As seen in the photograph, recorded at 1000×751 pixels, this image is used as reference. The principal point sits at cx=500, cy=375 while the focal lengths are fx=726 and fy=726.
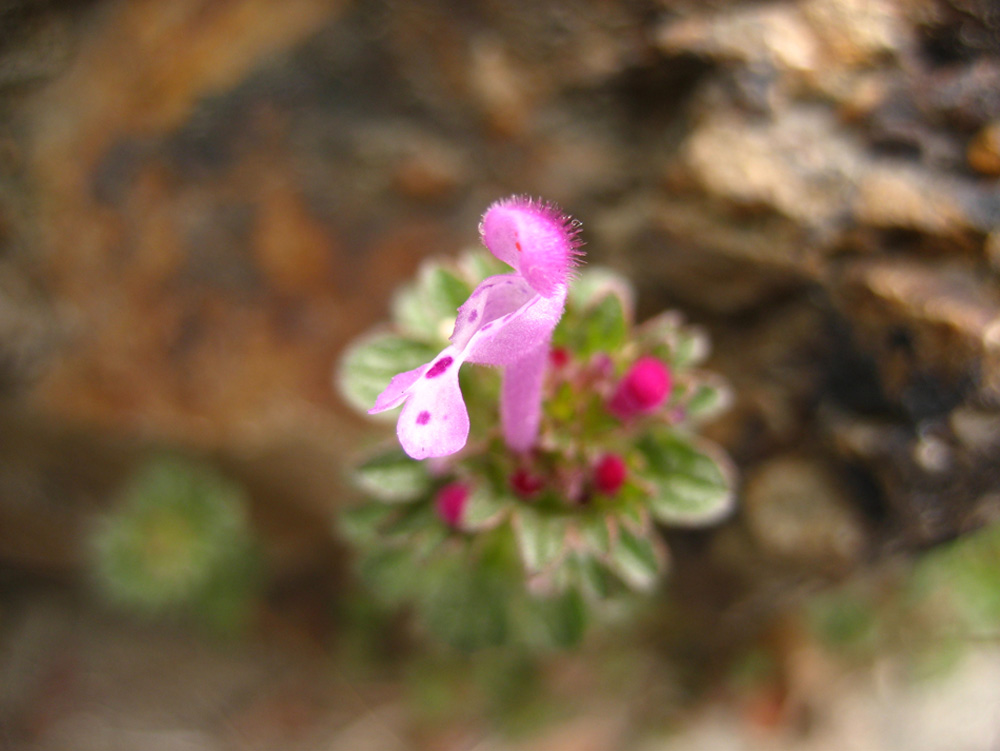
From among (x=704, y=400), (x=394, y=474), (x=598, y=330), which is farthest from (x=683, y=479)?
(x=394, y=474)

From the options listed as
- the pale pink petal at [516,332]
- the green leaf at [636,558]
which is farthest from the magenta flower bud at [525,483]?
the pale pink petal at [516,332]

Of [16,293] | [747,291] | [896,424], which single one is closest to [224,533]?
[16,293]

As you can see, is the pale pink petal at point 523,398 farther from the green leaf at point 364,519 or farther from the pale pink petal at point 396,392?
the green leaf at point 364,519

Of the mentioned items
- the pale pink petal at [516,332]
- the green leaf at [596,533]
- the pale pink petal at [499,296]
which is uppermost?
the pale pink petal at [499,296]

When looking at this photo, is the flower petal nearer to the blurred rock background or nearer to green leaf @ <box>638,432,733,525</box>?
green leaf @ <box>638,432,733,525</box>

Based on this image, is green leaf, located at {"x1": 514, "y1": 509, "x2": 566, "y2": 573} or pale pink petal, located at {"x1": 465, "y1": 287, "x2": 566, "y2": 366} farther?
green leaf, located at {"x1": 514, "y1": 509, "x2": 566, "y2": 573}

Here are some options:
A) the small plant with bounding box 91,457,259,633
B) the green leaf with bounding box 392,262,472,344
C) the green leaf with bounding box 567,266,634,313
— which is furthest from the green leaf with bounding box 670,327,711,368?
the small plant with bounding box 91,457,259,633
